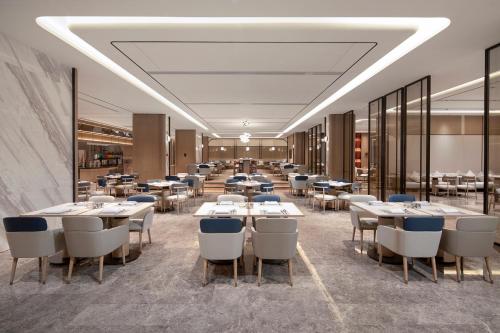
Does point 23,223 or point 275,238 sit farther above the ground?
point 23,223

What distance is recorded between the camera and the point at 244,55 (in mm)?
5215

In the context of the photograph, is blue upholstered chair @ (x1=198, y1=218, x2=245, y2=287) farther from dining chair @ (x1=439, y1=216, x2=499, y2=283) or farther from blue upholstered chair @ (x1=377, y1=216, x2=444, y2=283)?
dining chair @ (x1=439, y1=216, x2=499, y2=283)

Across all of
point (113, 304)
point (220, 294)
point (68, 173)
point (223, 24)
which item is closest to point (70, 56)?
point (68, 173)

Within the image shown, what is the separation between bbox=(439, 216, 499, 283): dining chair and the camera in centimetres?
354

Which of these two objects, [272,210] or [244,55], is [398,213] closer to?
[272,210]

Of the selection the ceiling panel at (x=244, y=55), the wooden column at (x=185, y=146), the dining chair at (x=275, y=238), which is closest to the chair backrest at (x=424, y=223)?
the dining chair at (x=275, y=238)

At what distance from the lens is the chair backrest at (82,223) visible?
3.56 metres

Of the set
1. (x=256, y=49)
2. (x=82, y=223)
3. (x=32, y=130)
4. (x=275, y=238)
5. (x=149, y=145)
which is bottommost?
(x=275, y=238)

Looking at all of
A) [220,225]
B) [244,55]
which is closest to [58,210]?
[220,225]

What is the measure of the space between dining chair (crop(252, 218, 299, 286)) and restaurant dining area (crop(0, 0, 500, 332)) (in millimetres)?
17

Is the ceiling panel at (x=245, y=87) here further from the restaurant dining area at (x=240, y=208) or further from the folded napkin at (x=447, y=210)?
the folded napkin at (x=447, y=210)

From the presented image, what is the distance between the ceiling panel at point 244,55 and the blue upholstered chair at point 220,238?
9.41 ft

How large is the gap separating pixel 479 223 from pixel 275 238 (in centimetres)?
245

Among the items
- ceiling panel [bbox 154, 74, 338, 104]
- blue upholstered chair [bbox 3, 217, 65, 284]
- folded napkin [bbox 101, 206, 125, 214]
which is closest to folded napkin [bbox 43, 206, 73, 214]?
folded napkin [bbox 101, 206, 125, 214]
